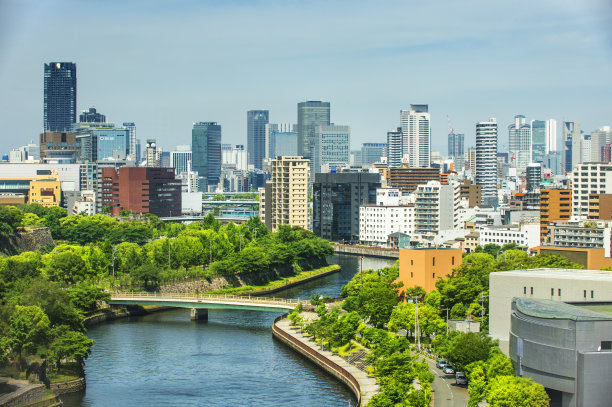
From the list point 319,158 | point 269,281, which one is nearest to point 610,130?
point 319,158

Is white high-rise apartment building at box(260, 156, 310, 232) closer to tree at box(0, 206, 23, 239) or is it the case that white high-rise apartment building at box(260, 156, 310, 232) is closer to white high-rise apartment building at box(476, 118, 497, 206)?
tree at box(0, 206, 23, 239)

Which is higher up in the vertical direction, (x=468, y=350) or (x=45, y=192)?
(x=45, y=192)

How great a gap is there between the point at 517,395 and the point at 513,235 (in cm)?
4543

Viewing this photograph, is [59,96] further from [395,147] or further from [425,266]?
[425,266]

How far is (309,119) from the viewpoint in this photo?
190m

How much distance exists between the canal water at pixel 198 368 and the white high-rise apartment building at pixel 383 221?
3706 cm

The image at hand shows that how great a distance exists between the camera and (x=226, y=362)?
97.1 feet

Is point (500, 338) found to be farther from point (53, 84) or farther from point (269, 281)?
point (53, 84)

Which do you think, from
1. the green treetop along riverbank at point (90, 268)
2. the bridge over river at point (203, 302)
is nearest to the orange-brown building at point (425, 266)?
the bridge over river at point (203, 302)

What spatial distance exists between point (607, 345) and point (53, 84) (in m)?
147

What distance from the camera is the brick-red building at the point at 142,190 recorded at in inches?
3226

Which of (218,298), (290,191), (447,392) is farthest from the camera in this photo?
(290,191)

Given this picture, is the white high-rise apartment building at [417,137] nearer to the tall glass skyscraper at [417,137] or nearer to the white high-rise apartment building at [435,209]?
the tall glass skyscraper at [417,137]

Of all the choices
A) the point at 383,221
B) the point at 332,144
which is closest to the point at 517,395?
the point at 383,221
